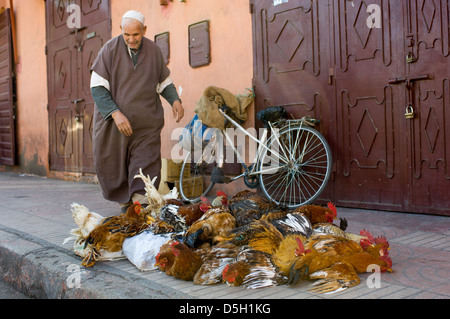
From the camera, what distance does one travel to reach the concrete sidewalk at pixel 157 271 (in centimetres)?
271

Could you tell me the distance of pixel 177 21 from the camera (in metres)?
7.76

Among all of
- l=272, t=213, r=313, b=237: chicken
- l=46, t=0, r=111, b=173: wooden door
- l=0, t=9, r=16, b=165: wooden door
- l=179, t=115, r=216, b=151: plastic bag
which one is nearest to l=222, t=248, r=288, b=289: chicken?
l=272, t=213, r=313, b=237: chicken

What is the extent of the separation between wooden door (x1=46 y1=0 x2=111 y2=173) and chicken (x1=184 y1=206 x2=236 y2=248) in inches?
265

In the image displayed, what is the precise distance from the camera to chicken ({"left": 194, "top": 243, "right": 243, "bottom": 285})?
292 centimetres

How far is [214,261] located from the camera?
3016 mm

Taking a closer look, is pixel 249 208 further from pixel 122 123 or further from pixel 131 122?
pixel 131 122

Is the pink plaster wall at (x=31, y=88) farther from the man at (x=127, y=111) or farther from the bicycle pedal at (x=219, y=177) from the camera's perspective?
the man at (x=127, y=111)

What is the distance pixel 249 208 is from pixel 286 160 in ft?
7.73

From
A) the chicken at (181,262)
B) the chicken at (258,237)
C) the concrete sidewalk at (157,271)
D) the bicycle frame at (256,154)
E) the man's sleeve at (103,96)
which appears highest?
the man's sleeve at (103,96)

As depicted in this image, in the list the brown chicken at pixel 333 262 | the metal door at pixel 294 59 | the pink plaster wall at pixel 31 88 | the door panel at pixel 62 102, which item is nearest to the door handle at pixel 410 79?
the metal door at pixel 294 59

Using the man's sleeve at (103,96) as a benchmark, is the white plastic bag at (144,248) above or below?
below

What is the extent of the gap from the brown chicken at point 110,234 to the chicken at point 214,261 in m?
0.70
